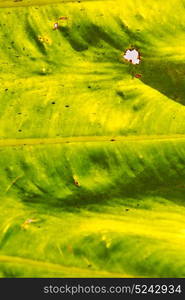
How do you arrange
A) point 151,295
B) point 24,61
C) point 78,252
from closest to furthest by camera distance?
point 151,295
point 78,252
point 24,61

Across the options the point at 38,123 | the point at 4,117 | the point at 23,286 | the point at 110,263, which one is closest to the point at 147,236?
the point at 110,263

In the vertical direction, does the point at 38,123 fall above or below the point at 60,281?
above

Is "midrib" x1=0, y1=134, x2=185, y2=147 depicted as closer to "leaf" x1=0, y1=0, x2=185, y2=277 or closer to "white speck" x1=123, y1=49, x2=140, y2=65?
"leaf" x1=0, y1=0, x2=185, y2=277

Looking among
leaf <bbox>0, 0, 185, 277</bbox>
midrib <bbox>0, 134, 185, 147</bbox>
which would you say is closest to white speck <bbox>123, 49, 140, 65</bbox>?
leaf <bbox>0, 0, 185, 277</bbox>

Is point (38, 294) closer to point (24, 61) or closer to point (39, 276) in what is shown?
point (39, 276)

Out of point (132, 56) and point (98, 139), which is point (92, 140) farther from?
point (132, 56)

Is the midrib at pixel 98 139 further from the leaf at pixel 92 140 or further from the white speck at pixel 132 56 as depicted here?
the white speck at pixel 132 56
